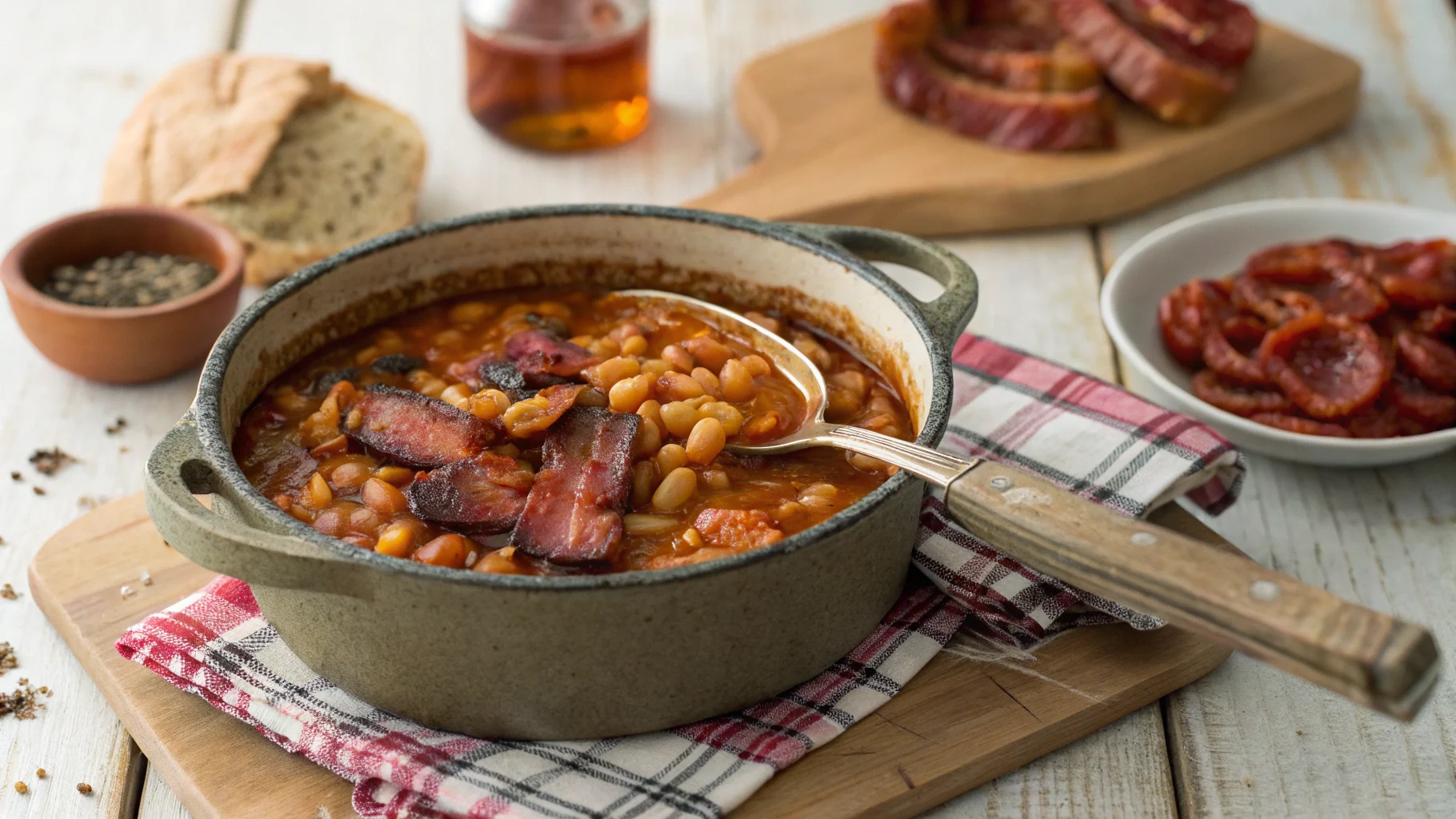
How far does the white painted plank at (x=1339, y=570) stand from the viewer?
2.63 m

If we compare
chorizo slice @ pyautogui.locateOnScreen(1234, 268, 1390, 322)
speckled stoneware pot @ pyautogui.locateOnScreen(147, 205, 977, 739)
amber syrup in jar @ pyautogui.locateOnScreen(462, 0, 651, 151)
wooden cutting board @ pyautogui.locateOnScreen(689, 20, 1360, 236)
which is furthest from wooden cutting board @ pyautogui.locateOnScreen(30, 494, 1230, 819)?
amber syrup in jar @ pyautogui.locateOnScreen(462, 0, 651, 151)

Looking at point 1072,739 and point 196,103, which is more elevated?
point 196,103

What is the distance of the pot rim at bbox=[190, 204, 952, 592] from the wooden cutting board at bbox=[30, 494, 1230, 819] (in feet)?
1.56

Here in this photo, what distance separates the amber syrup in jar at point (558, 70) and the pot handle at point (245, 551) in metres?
2.70

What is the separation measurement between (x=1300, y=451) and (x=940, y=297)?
1.09 m

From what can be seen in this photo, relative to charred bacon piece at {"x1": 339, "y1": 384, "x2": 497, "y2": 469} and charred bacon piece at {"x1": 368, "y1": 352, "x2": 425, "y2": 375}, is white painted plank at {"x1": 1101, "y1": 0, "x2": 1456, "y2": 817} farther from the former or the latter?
charred bacon piece at {"x1": 368, "y1": 352, "x2": 425, "y2": 375}

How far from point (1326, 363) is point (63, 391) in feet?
11.0

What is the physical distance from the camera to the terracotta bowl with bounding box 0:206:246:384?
143 inches

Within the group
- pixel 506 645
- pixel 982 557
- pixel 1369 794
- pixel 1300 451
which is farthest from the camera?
pixel 1300 451

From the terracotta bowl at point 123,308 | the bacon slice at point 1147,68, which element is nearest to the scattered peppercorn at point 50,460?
the terracotta bowl at point 123,308

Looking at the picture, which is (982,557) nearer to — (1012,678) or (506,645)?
(1012,678)

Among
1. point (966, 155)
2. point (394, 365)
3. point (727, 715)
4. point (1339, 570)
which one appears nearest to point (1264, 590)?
point (727, 715)

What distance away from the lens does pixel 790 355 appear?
3170mm

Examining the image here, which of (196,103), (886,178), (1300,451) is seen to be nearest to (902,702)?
(1300,451)
